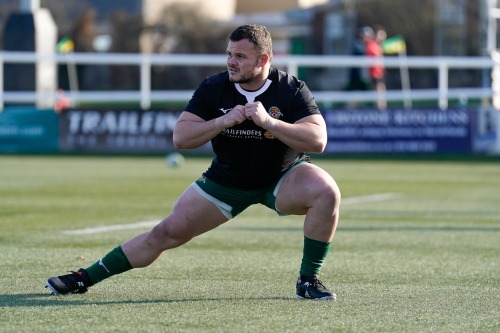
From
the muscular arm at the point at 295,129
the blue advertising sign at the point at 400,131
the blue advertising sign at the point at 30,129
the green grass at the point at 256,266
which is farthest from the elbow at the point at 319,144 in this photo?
the blue advertising sign at the point at 30,129

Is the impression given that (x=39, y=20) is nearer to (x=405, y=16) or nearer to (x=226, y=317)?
(x=226, y=317)

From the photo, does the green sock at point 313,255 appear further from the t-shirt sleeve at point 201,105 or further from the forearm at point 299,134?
the t-shirt sleeve at point 201,105

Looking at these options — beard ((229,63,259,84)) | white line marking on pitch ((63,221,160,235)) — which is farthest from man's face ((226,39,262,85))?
white line marking on pitch ((63,221,160,235))

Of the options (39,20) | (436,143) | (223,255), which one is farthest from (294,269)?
(39,20)

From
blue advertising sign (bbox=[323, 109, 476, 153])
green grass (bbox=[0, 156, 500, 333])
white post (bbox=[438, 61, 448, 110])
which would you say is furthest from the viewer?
white post (bbox=[438, 61, 448, 110])

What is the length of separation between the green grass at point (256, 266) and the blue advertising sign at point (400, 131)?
288 inches

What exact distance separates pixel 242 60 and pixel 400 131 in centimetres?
1734

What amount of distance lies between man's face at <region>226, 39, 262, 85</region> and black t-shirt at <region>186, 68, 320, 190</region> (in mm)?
167

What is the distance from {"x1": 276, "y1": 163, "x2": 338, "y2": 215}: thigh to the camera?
257 inches

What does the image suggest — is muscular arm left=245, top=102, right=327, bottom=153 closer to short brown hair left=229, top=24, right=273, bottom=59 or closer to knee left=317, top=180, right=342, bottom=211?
knee left=317, top=180, right=342, bottom=211

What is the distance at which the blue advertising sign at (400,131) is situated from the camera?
2314cm

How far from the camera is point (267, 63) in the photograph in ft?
21.5

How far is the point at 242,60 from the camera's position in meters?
6.44

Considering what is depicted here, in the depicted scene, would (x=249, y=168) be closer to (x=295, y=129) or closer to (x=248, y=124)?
(x=248, y=124)
